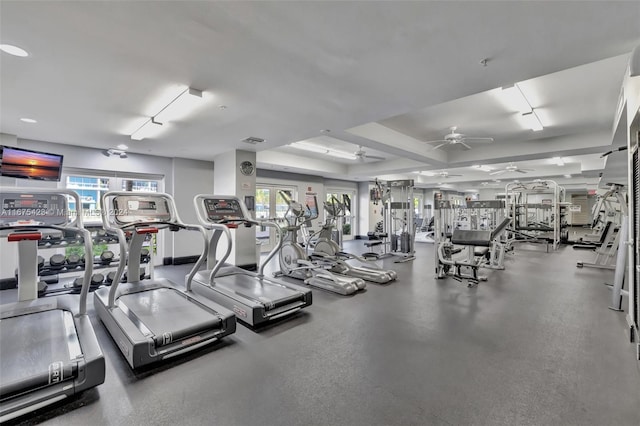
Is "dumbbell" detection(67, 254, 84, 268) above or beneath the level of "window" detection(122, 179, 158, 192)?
beneath

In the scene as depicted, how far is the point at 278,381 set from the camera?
2.12m

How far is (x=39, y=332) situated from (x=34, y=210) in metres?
1.17

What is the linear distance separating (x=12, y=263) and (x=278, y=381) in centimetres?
556

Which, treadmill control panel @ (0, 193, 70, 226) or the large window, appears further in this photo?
the large window

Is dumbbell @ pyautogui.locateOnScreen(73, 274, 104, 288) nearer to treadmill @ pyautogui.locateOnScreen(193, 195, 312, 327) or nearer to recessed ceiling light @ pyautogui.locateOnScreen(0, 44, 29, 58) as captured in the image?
treadmill @ pyautogui.locateOnScreen(193, 195, 312, 327)

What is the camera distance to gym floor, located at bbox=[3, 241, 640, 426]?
1.79 metres

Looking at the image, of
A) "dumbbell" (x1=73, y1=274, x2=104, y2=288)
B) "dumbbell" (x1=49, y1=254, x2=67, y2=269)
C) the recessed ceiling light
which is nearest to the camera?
the recessed ceiling light

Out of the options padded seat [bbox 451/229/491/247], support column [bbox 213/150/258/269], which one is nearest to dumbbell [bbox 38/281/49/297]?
support column [bbox 213/150/258/269]

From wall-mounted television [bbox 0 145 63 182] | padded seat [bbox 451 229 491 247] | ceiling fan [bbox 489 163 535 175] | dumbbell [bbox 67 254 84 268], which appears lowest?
dumbbell [bbox 67 254 84 268]

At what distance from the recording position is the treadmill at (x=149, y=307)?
7.82ft

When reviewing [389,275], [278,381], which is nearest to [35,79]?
[278,381]

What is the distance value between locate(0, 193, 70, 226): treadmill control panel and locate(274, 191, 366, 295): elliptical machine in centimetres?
262

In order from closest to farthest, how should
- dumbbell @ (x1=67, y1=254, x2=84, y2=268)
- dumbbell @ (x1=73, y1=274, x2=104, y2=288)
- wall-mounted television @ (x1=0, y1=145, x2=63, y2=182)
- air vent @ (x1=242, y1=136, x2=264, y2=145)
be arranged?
wall-mounted television @ (x1=0, y1=145, x2=63, y2=182) < dumbbell @ (x1=73, y1=274, x2=104, y2=288) < dumbbell @ (x1=67, y1=254, x2=84, y2=268) < air vent @ (x1=242, y1=136, x2=264, y2=145)

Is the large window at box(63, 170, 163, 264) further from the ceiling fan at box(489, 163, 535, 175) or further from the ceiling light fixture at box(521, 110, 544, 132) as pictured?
the ceiling fan at box(489, 163, 535, 175)
